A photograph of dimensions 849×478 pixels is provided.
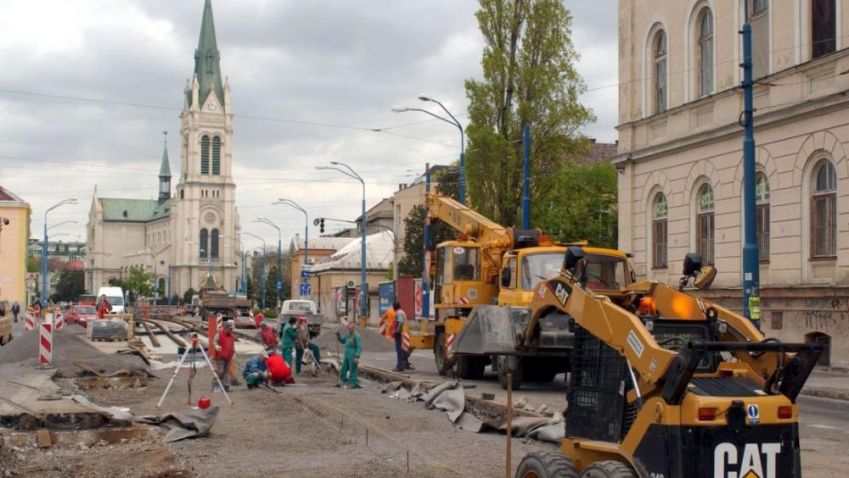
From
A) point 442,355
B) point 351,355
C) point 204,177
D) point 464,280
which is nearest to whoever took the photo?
point 351,355

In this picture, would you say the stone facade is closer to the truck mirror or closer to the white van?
the truck mirror

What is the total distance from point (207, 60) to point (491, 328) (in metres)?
178

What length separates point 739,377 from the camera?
7.42 meters

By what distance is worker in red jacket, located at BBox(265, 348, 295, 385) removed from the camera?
900 inches

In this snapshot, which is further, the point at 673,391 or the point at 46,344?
the point at 46,344

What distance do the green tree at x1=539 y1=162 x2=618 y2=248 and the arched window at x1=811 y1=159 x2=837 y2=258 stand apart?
2692 cm

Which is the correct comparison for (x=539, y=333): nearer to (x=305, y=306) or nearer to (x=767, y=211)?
(x=767, y=211)

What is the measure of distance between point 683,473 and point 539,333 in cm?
413

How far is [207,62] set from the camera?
190 m

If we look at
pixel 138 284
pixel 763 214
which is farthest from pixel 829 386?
pixel 138 284

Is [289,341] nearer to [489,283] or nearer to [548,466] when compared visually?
[489,283]

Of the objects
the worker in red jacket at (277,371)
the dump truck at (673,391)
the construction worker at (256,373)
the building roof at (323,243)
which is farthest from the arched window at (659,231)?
the building roof at (323,243)

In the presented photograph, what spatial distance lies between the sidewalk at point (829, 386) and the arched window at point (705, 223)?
690cm

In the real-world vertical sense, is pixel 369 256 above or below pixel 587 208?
below
